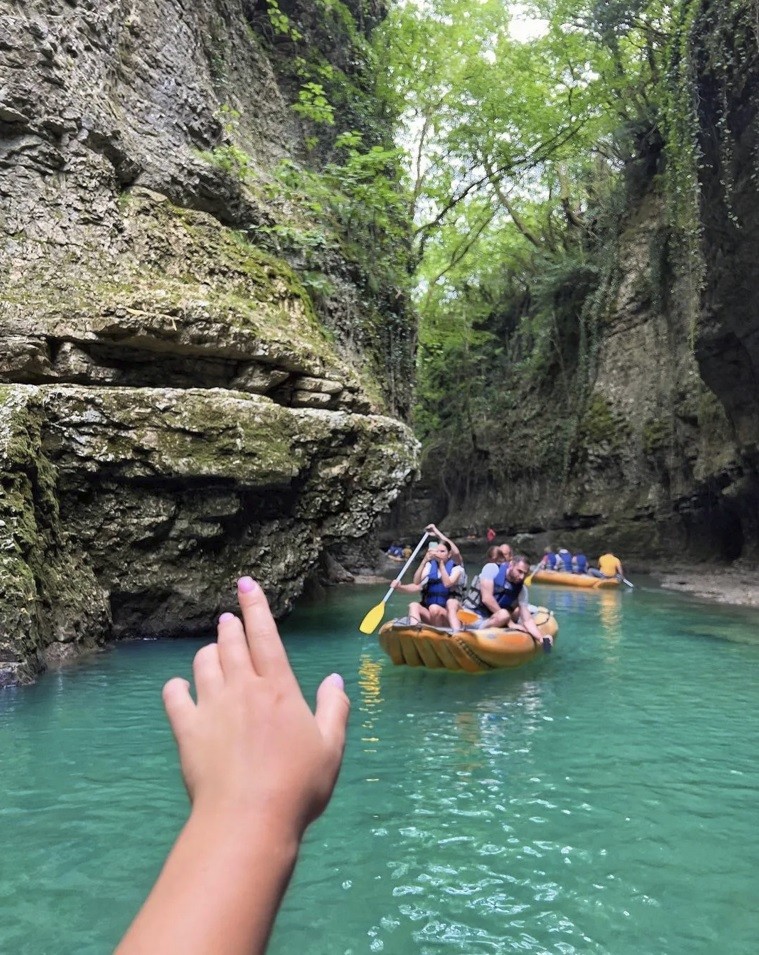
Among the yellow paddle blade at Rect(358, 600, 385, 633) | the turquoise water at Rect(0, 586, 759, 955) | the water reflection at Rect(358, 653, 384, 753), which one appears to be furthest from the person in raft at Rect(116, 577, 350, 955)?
the yellow paddle blade at Rect(358, 600, 385, 633)

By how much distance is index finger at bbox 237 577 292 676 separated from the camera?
847mm

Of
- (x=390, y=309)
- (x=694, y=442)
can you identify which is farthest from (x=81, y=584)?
(x=694, y=442)

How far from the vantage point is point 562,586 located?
57.6 feet

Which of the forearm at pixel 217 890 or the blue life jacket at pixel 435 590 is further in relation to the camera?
the blue life jacket at pixel 435 590

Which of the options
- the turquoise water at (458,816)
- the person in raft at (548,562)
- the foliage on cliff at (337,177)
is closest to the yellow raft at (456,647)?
the turquoise water at (458,816)

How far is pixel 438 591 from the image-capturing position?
9.10 meters

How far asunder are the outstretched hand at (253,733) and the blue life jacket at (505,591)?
326 inches

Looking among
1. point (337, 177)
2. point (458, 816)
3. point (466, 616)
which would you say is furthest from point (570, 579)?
point (458, 816)

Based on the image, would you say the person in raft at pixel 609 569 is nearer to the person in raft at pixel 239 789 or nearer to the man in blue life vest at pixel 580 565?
the man in blue life vest at pixel 580 565

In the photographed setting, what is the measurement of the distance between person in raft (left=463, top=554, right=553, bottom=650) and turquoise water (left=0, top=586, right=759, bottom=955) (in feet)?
3.04

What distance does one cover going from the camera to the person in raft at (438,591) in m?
8.88

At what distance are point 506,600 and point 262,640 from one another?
27.6 ft

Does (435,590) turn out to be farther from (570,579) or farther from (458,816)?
(570,579)

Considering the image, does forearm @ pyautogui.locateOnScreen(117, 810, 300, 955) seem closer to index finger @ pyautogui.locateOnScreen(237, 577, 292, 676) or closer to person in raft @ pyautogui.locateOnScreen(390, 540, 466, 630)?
index finger @ pyautogui.locateOnScreen(237, 577, 292, 676)
